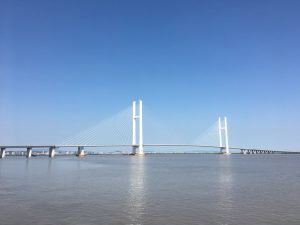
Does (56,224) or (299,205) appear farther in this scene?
(299,205)

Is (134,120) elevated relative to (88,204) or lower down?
elevated

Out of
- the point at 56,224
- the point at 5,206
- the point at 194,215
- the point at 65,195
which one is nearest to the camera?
the point at 56,224

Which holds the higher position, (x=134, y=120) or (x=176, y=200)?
(x=134, y=120)

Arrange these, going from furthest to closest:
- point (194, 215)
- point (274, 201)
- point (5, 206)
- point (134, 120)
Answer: point (134, 120) < point (274, 201) < point (5, 206) < point (194, 215)

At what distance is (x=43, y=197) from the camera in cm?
2050

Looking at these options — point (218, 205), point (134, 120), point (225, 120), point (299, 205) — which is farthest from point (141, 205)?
point (225, 120)

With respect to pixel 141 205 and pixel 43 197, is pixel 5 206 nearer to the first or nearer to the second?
pixel 43 197

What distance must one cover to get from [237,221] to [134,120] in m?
103

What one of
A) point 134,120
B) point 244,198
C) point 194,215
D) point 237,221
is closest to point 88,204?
point 194,215

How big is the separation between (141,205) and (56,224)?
18.1ft

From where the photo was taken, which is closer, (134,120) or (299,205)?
(299,205)

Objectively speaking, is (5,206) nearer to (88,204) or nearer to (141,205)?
(88,204)

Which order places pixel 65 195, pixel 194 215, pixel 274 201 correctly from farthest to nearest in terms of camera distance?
1. pixel 65 195
2. pixel 274 201
3. pixel 194 215

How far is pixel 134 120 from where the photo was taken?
117 meters
